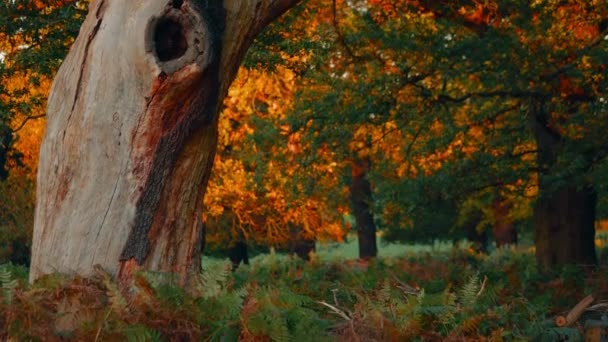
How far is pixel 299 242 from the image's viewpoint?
3666 cm

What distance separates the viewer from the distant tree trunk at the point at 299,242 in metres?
34.8

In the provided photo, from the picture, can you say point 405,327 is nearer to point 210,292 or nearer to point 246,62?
point 210,292

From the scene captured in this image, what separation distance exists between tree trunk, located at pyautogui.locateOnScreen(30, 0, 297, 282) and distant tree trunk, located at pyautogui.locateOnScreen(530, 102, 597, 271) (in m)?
11.7

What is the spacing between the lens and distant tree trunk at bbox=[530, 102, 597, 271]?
19391mm

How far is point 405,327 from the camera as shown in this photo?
22.7 feet

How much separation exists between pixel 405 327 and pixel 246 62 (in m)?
8.50

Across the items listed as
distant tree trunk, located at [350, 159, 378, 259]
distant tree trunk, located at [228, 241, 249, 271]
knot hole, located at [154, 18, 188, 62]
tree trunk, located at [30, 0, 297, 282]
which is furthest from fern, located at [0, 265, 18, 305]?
distant tree trunk, located at [228, 241, 249, 271]

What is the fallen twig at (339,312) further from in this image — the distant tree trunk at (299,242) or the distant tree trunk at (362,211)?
the distant tree trunk at (362,211)

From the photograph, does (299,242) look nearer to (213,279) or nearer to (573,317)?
(573,317)

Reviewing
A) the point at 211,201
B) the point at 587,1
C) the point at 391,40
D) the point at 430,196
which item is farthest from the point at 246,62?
the point at 211,201

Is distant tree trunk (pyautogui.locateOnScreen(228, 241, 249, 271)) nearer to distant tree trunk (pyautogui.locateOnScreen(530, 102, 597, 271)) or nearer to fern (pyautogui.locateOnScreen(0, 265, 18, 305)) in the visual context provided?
distant tree trunk (pyautogui.locateOnScreen(530, 102, 597, 271))

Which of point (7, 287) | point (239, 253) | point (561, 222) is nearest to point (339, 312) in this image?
point (7, 287)

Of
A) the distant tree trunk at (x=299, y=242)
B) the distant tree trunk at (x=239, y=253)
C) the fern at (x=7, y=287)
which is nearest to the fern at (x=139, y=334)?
the fern at (x=7, y=287)

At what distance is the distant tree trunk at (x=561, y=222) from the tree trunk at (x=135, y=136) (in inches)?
461
